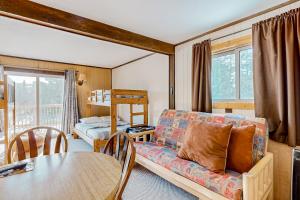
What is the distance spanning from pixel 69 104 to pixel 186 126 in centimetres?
357

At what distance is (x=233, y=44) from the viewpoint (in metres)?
2.39

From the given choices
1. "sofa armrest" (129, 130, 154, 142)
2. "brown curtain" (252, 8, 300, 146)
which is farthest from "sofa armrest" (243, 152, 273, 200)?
"sofa armrest" (129, 130, 154, 142)

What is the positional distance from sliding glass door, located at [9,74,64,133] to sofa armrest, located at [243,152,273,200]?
Result: 192 inches

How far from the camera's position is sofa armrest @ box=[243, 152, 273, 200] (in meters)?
1.29

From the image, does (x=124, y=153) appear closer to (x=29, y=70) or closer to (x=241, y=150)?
(x=241, y=150)

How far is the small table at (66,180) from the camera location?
2.83ft

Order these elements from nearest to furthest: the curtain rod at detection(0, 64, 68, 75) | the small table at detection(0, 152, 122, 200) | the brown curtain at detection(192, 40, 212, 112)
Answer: the small table at detection(0, 152, 122, 200)
the brown curtain at detection(192, 40, 212, 112)
the curtain rod at detection(0, 64, 68, 75)

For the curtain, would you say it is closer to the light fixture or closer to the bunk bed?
the light fixture

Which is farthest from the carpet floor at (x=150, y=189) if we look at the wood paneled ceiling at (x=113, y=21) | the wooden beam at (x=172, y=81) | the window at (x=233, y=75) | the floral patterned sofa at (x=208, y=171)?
the wood paneled ceiling at (x=113, y=21)

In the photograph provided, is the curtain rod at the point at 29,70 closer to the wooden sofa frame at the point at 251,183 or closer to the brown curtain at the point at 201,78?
the brown curtain at the point at 201,78

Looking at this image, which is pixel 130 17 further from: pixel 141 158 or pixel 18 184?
pixel 18 184

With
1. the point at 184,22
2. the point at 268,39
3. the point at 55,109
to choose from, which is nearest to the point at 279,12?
the point at 268,39

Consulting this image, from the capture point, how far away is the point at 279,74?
1.83 m

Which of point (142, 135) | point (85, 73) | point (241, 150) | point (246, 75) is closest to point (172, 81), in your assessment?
point (142, 135)
